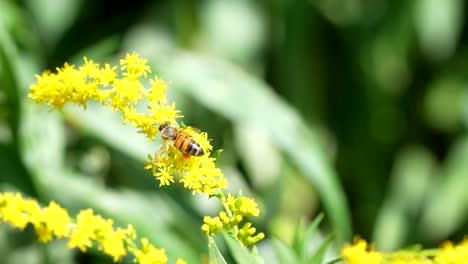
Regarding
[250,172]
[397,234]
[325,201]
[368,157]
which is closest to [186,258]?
[325,201]

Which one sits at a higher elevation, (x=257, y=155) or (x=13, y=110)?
(x=257, y=155)

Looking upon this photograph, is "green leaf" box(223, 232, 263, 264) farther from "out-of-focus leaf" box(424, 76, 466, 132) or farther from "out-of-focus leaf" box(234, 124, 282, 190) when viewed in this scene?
"out-of-focus leaf" box(424, 76, 466, 132)

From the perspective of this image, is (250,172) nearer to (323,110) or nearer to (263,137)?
(263,137)

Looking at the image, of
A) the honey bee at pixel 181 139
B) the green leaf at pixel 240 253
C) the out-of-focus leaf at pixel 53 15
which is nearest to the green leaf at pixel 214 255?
the green leaf at pixel 240 253

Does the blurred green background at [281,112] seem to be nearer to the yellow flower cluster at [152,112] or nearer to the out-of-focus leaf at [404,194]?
the out-of-focus leaf at [404,194]

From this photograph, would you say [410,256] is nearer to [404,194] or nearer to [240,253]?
[240,253]

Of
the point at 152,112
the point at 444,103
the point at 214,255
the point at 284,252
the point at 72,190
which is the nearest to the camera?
the point at 214,255

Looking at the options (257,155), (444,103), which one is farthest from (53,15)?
(444,103)
